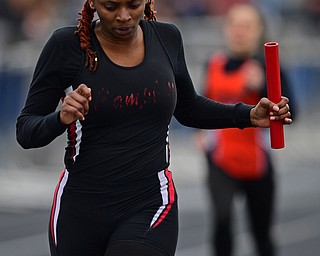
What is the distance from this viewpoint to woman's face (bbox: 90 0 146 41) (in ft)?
16.1

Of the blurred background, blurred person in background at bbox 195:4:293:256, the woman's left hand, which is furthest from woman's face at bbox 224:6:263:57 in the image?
the woman's left hand

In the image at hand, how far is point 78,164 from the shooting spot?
5078 mm

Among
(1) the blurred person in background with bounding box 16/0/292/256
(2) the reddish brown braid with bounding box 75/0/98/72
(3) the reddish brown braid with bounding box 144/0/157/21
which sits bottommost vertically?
(1) the blurred person in background with bounding box 16/0/292/256

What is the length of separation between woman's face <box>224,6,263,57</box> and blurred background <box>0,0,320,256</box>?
1978 millimetres

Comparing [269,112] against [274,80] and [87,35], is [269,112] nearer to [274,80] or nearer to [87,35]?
[274,80]

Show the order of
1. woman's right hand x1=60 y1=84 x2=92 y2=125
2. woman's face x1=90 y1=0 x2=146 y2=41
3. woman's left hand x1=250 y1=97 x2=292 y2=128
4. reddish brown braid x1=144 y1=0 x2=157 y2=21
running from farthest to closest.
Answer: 1. reddish brown braid x1=144 y1=0 x2=157 y2=21
2. woman's left hand x1=250 y1=97 x2=292 y2=128
3. woman's face x1=90 y1=0 x2=146 y2=41
4. woman's right hand x1=60 y1=84 x2=92 y2=125

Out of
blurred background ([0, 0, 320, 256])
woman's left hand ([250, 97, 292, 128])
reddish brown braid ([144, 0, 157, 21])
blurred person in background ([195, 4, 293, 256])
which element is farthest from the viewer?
blurred background ([0, 0, 320, 256])

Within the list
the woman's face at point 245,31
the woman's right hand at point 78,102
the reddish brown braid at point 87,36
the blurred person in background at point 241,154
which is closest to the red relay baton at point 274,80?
the reddish brown braid at point 87,36

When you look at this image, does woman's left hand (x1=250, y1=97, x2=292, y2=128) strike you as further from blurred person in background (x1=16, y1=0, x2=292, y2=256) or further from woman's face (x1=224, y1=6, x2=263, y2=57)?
woman's face (x1=224, y1=6, x2=263, y2=57)

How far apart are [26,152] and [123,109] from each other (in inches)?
345

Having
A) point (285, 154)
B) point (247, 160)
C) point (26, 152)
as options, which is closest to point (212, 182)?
point (247, 160)

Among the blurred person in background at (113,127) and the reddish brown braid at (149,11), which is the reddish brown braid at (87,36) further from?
the reddish brown braid at (149,11)

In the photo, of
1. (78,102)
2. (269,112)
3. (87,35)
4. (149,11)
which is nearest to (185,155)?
(149,11)

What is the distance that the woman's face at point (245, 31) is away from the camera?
28.4ft
